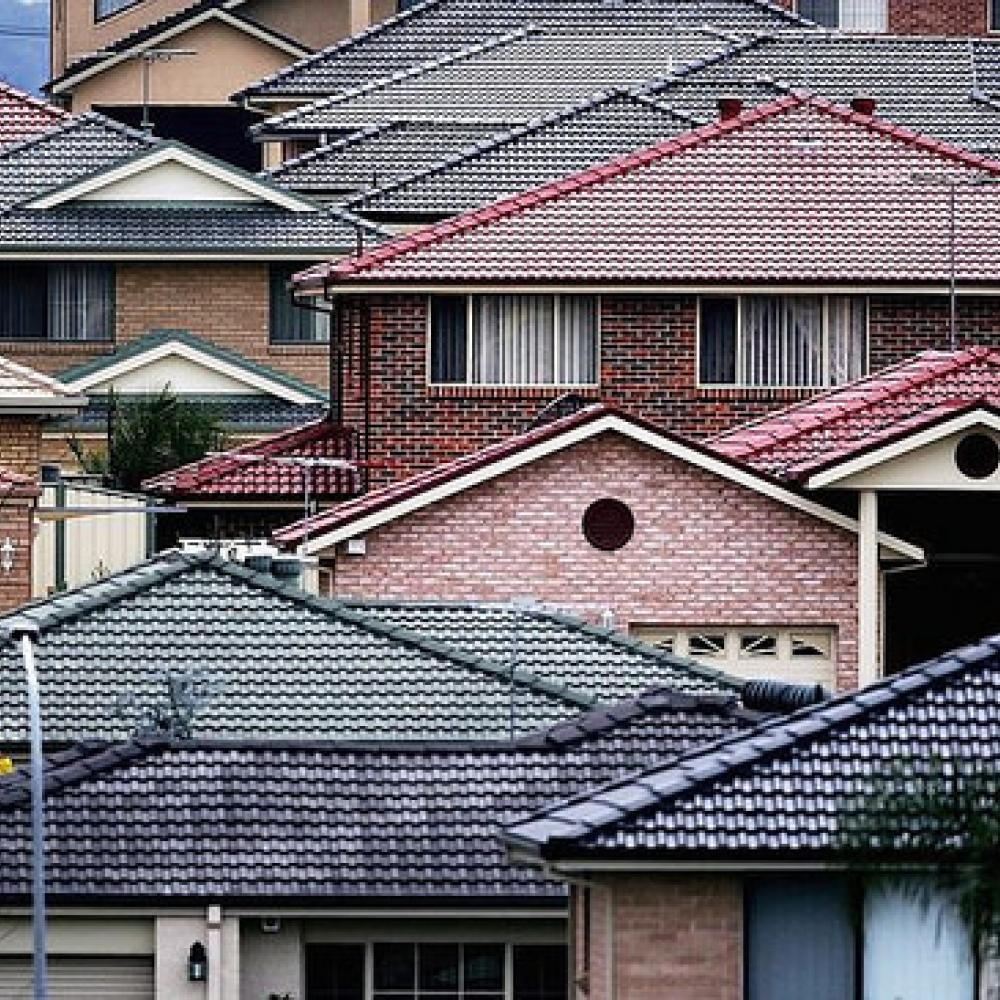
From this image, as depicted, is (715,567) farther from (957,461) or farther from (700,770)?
(700,770)

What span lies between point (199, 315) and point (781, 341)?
16.7 metres

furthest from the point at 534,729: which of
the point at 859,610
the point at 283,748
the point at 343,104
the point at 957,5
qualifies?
the point at 957,5

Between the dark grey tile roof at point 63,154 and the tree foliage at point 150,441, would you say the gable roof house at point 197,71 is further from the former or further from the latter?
the tree foliage at point 150,441

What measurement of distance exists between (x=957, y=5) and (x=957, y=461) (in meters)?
39.9

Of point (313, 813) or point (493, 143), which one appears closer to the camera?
point (313, 813)

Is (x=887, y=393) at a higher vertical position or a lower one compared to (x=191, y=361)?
lower

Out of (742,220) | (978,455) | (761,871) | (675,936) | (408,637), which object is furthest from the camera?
(742,220)

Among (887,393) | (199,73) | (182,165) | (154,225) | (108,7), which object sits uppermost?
(108,7)

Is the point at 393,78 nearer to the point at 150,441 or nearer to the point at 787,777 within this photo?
the point at 150,441

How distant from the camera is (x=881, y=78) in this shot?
240ft

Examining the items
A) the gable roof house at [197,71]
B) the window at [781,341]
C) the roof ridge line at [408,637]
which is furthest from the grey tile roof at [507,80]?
the roof ridge line at [408,637]

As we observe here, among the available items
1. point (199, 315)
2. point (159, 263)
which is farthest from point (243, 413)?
point (159, 263)

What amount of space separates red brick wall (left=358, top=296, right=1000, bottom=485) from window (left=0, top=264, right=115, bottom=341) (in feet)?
51.2

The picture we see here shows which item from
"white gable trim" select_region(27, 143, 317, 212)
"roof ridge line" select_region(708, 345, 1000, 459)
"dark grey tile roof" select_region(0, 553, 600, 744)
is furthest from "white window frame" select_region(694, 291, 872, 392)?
"white gable trim" select_region(27, 143, 317, 212)
